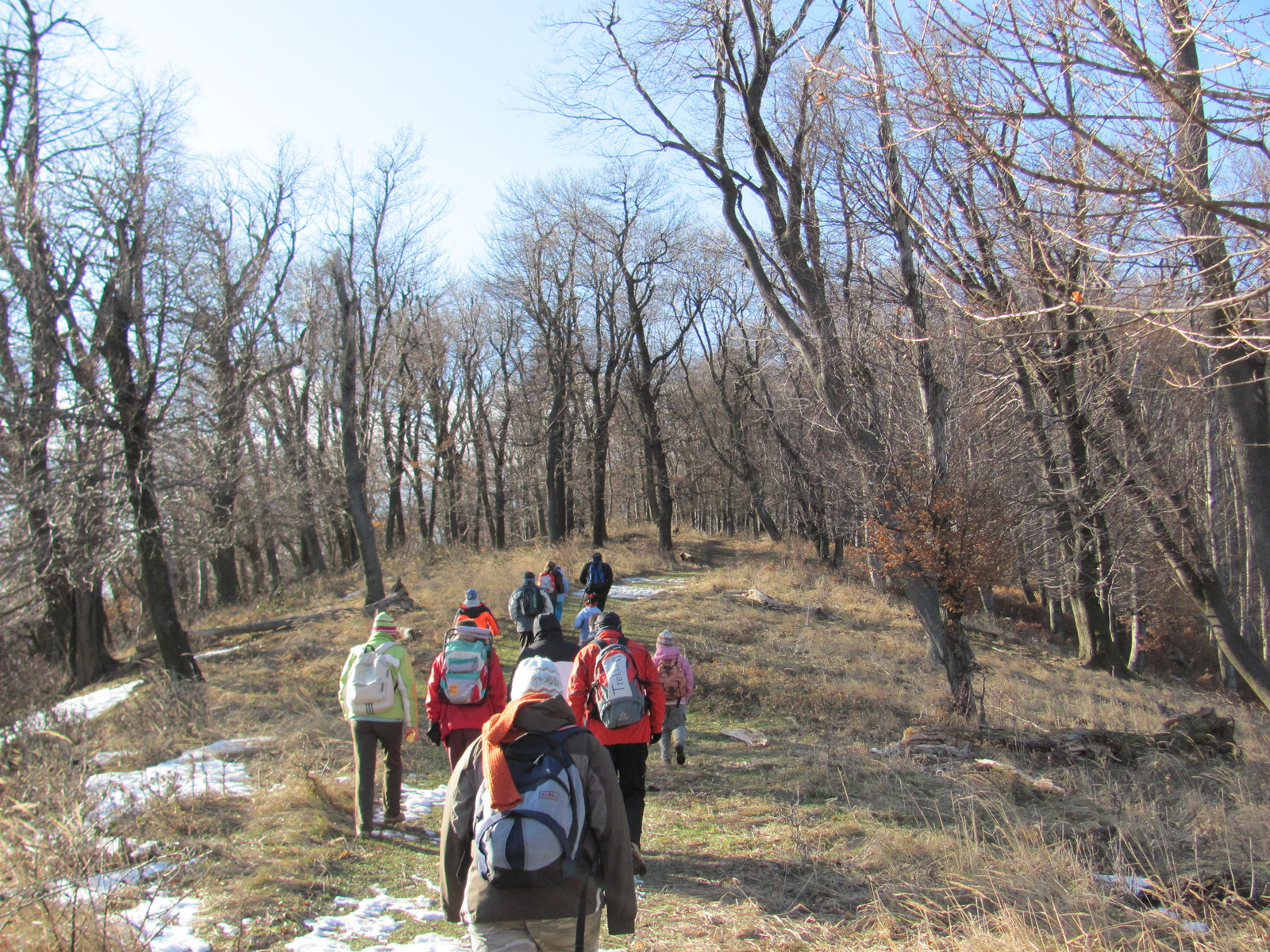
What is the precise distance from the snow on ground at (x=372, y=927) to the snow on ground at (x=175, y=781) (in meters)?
1.52

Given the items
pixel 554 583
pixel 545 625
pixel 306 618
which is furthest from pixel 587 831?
pixel 306 618

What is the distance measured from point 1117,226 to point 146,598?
12810 millimetres

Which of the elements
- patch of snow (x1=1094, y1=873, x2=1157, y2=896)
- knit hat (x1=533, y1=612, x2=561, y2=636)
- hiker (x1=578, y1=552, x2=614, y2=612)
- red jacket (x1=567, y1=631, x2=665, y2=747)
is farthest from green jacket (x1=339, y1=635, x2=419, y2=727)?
hiker (x1=578, y1=552, x2=614, y2=612)

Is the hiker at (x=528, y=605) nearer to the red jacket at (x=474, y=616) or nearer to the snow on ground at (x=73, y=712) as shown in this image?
the red jacket at (x=474, y=616)

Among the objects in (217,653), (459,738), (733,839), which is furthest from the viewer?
(217,653)

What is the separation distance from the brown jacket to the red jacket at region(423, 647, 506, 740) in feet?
9.17

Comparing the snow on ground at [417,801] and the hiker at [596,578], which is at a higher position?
the hiker at [596,578]

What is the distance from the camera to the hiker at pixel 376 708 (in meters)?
6.00

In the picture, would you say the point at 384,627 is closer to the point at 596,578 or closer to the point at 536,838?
the point at 536,838

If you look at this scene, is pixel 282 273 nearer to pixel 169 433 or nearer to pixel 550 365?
pixel 550 365

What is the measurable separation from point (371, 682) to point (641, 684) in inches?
85.9

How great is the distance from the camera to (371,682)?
6.00 metres

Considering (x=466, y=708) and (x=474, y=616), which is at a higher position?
(x=474, y=616)

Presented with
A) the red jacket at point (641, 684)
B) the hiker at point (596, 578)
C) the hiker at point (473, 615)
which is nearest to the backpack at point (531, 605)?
the hiker at point (473, 615)
